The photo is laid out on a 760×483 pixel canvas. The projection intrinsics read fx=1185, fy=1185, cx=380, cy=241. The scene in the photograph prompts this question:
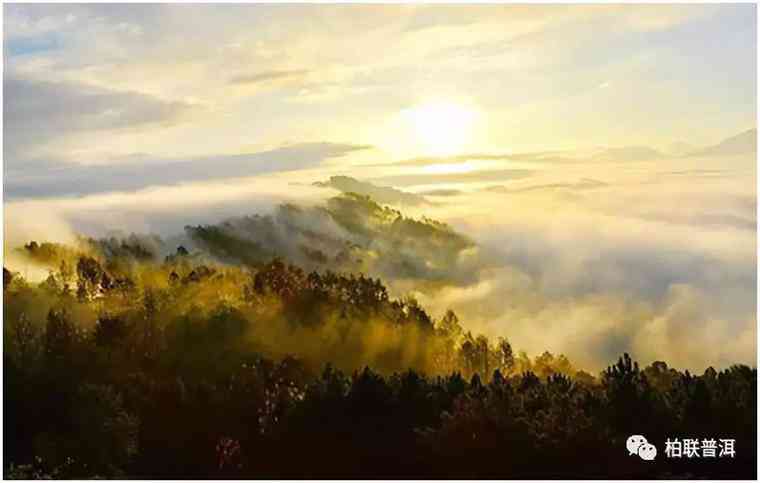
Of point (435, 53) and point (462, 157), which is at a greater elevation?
point (435, 53)

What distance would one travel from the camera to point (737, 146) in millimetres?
4215

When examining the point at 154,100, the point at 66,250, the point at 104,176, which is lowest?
the point at 66,250

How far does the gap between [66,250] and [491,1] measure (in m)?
1.75

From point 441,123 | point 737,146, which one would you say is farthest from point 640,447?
point 441,123

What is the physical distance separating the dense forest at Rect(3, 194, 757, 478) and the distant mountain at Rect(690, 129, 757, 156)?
0.76 m

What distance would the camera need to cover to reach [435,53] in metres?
4.22

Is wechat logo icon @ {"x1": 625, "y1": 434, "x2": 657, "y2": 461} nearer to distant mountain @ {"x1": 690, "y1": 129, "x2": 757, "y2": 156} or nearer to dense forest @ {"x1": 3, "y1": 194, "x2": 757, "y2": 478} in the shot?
dense forest @ {"x1": 3, "y1": 194, "x2": 757, "y2": 478}

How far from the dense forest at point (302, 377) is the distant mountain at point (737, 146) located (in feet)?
2.50

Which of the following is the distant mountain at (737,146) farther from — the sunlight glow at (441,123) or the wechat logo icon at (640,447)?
the wechat logo icon at (640,447)

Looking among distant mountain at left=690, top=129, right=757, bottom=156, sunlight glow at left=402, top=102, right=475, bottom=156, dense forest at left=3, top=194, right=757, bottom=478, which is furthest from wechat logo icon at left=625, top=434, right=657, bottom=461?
sunlight glow at left=402, top=102, right=475, bottom=156

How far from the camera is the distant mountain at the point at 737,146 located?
4.20 m

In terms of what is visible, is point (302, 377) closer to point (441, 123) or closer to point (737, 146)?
point (441, 123)

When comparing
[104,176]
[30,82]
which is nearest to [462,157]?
[104,176]

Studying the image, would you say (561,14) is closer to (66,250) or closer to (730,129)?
(730,129)
